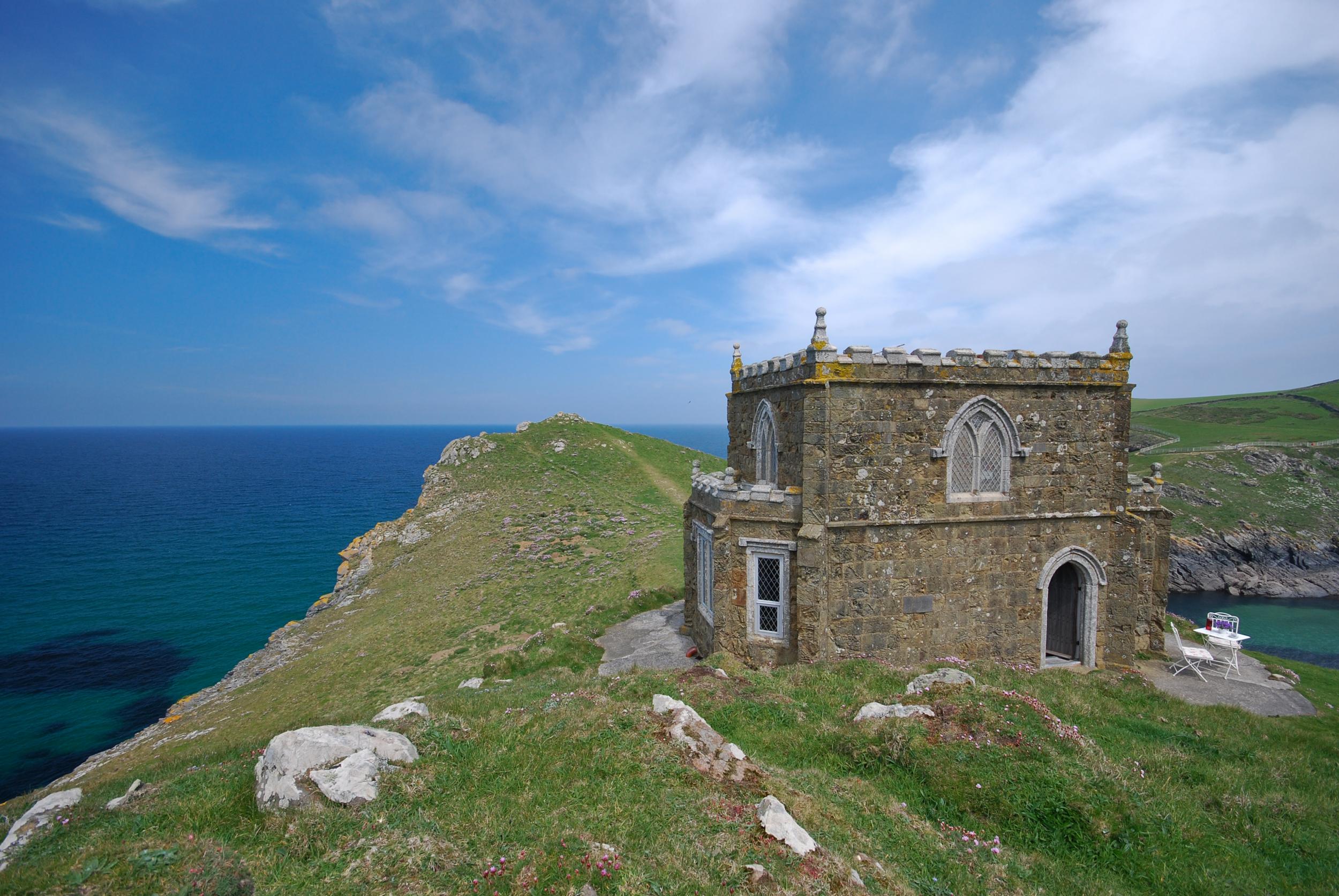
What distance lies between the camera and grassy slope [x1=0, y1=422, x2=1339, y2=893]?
6.01m

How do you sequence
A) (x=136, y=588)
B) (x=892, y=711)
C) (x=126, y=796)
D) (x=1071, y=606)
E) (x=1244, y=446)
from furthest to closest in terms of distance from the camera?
(x=1244, y=446) < (x=136, y=588) < (x=1071, y=606) < (x=892, y=711) < (x=126, y=796)

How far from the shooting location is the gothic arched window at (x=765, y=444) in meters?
16.5

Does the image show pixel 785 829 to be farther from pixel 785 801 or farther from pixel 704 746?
pixel 704 746

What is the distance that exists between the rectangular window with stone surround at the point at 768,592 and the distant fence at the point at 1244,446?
211 ft

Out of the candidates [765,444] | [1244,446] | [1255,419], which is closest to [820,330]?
[765,444]

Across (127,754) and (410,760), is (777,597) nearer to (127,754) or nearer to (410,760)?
(410,760)

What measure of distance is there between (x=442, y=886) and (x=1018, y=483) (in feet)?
51.2

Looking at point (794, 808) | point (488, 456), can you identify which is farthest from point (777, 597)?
point (488, 456)

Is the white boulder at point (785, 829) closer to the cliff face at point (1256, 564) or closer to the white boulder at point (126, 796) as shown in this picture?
the white boulder at point (126, 796)

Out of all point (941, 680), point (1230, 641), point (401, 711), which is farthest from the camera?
point (1230, 641)

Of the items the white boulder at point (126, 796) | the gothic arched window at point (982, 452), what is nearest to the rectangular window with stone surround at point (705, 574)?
the gothic arched window at point (982, 452)

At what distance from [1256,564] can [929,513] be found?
4759cm

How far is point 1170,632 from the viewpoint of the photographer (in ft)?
65.2

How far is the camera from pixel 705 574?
16688 mm
